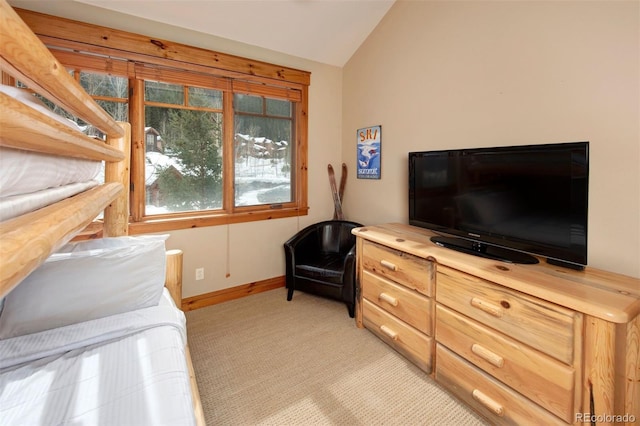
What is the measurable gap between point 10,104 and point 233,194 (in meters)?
2.49

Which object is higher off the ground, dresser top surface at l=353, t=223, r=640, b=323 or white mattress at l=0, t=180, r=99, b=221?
white mattress at l=0, t=180, r=99, b=221

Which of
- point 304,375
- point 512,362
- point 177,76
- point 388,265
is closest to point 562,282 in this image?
point 512,362

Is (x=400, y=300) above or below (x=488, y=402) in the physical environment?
above

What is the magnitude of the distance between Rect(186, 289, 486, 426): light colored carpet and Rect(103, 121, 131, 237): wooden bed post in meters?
1.01

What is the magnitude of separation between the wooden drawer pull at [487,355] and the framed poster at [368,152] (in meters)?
1.85

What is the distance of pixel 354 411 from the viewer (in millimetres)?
1620

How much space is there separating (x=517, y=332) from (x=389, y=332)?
915 mm

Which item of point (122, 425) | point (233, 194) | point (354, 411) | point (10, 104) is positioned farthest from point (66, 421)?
point (233, 194)

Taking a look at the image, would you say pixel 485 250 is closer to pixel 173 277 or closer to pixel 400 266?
pixel 400 266

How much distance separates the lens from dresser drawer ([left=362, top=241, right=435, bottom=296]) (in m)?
1.85

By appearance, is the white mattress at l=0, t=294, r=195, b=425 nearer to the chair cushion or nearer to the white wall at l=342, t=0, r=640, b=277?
the chair cushion

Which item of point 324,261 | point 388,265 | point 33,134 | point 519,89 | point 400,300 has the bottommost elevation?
point 400,300

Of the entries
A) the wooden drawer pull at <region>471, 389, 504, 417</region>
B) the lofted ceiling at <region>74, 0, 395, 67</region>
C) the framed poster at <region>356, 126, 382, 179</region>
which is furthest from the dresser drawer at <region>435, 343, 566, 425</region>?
the lofted ceiling at <region>74, 0, 395, 67</region>

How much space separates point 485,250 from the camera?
183 cm
